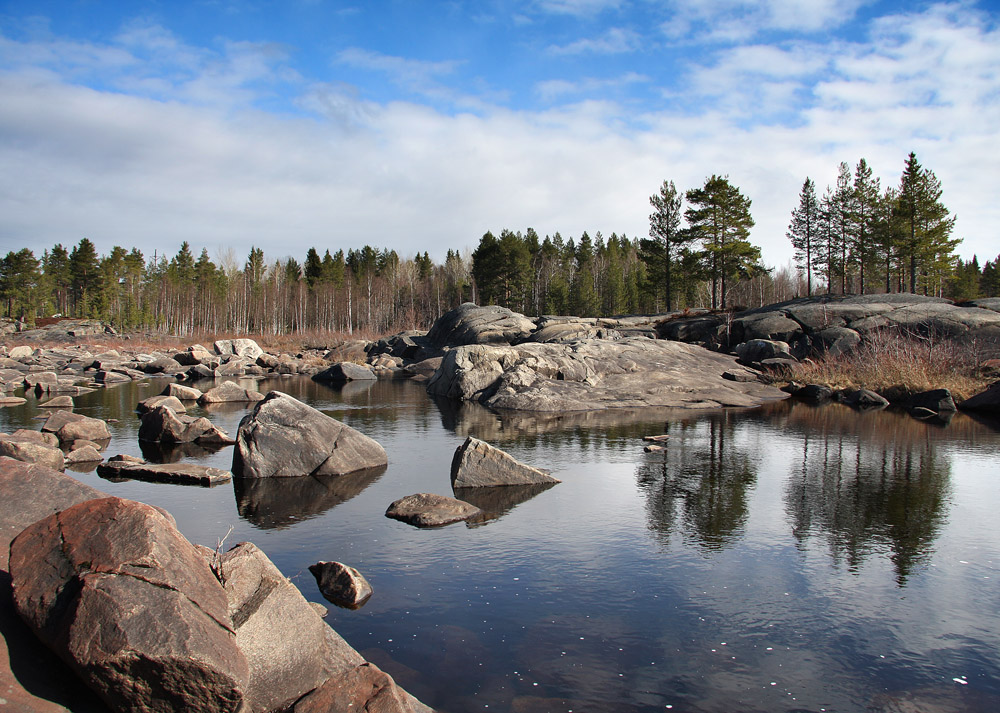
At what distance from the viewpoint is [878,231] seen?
54.5 meters

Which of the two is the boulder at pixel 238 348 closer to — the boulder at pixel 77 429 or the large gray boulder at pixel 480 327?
the large gray boulder at pixel 480 327

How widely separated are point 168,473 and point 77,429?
5.63 meters

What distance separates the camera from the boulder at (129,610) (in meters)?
4.00

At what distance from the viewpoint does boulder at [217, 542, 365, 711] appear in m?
4.68

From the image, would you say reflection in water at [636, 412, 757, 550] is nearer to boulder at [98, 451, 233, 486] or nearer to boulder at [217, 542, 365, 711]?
boulder at [217, 542, 365, 711]

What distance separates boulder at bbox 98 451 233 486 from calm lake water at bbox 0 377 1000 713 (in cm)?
33

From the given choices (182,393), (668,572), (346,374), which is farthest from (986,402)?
(346,374)

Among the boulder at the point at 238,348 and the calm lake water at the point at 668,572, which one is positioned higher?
the boulder at the point at 238,348

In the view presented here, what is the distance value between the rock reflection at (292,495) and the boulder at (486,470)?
1.70 m

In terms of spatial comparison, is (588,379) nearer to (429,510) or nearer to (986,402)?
(986,402)

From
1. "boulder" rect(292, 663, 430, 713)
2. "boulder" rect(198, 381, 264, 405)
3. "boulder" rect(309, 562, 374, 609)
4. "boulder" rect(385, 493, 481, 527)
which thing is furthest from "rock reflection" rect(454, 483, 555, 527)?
"boulder" rect(198, 381, 264, 405)

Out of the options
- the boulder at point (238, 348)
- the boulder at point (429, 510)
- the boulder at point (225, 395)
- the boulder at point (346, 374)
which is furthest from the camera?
the boulder at point (238, 348)

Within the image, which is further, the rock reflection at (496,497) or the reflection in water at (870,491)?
the rock reflection at (496,497)

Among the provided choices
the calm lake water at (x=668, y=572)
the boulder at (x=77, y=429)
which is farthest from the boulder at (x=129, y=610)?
the boulder at (x=77, y=429)
